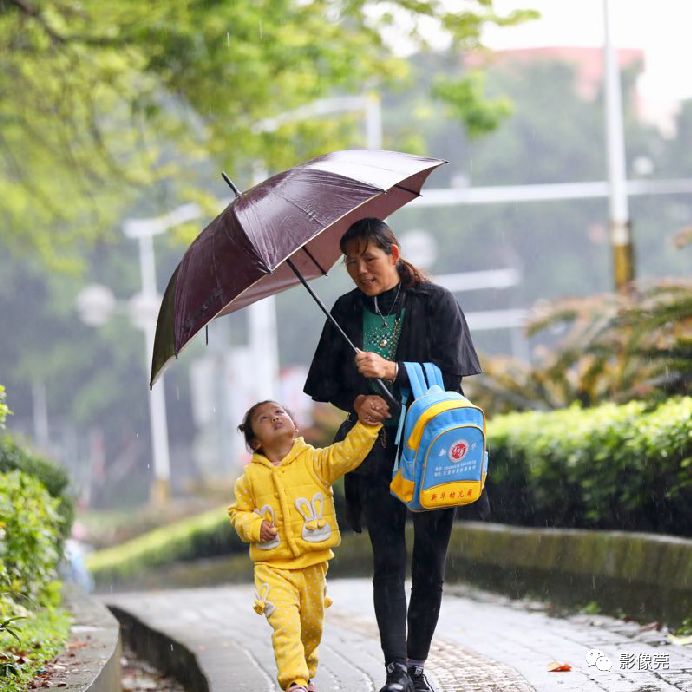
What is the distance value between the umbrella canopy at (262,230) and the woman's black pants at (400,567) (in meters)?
0.87

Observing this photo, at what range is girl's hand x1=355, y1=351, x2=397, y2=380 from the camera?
208 inches

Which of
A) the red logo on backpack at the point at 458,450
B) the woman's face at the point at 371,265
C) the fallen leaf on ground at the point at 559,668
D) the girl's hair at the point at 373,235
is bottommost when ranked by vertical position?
the fallen leaf on ground at the point at 559,668

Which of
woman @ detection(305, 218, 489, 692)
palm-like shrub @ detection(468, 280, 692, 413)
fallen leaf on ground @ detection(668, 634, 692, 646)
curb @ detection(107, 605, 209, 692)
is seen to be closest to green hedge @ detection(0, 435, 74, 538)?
curb @ detection(107, 605, 209, 692)

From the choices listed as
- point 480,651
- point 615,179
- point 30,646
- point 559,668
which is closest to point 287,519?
point 559,668

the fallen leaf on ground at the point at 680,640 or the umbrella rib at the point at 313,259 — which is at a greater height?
the umbrella rib at the point at 313,259

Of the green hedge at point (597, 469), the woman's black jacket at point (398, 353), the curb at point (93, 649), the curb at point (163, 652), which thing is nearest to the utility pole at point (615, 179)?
the green hedge at point (597, 469)

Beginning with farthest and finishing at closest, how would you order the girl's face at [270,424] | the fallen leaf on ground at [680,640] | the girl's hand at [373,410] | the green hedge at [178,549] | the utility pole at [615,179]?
the green hedge at [178,549], the utility pole at [615,179], the fallen leaf on ground at [680,640], the girl's face at [270,424], the girl's hand at [373,410]

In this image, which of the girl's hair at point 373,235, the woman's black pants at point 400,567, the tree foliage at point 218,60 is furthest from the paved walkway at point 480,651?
the tree foliage at point 218,60

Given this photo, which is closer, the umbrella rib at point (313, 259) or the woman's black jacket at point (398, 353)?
the woman's black jacket at point (398, 353)

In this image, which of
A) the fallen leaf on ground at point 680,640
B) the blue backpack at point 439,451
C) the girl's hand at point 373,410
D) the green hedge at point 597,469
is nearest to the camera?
the blue backpack at point 439,451

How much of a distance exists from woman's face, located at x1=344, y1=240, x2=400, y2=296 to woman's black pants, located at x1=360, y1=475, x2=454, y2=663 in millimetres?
692

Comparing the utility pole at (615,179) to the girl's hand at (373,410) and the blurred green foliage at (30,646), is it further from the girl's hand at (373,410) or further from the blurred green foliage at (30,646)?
the girl's hand at (373,410)

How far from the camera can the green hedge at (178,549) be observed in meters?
20.4

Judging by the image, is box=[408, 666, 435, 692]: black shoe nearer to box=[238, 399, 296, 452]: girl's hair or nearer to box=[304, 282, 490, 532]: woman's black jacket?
box=[304, 282, 490, 532]: woman's black jacket
